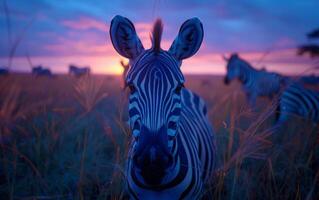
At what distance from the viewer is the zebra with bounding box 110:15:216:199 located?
1.89m

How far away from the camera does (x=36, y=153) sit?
446 cm

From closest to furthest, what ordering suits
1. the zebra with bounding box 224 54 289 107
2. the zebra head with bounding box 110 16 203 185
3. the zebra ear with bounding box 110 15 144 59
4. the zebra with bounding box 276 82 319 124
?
the zebra head with bounding box 110 16 203 185 < the zebra ear with bounding box 110 15 144 59 < the zebra with bounding box 276 82 319 124 < the zebra with bounding box 224 54 289 107

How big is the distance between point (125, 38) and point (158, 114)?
1.02m

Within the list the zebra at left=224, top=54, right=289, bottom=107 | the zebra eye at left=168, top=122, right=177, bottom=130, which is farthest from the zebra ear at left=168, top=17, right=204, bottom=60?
the zebra at left=224, top=54, right=289, bottom=107

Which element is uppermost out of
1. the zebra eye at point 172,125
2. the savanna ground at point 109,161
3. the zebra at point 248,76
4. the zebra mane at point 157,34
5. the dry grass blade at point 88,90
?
the zebra at point 248,76

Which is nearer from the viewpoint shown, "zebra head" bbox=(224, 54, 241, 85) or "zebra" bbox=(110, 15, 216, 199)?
"zebra" bbox=(110, 15, 216, 199)

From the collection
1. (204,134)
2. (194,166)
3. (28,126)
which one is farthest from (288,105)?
(28,126)

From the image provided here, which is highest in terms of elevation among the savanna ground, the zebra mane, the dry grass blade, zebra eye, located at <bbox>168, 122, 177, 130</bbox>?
the zebra mane

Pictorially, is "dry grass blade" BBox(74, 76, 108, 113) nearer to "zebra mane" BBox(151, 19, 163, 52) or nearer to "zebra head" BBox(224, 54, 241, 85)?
"zebra mane" BBox(151, 19, 163, 52)

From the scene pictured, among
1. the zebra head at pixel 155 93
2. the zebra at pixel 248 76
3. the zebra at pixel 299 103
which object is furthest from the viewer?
the zebra at pixel 248 76

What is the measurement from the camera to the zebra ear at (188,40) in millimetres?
2476

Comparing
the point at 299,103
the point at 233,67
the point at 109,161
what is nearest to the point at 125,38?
the point at 109,161

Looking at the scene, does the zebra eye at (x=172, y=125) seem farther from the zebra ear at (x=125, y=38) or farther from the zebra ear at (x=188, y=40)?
the zebra ear at (x=125, y=38)

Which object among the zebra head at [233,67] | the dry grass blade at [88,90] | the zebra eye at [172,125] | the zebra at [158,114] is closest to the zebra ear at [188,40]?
the zebra at [158,114]
